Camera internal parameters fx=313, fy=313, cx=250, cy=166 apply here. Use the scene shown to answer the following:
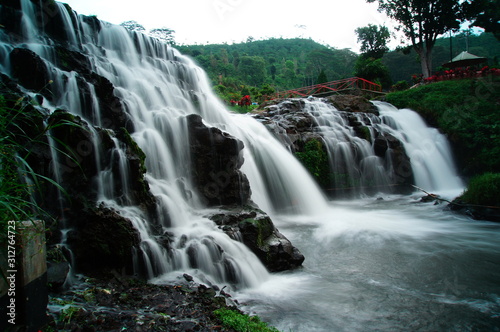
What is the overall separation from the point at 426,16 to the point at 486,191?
69.9ft

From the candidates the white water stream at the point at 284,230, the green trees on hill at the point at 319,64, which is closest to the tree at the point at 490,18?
the green trees on hill at the point at 319,64

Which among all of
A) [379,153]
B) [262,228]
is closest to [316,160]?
[379,153]

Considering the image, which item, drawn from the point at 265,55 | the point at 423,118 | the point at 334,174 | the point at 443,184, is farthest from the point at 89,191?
the point at 265,55

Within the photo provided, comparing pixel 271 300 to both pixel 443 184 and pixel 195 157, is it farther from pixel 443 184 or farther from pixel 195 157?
pixel 443 184

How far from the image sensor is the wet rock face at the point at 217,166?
7.95 metres

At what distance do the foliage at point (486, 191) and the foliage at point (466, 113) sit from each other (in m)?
5.92

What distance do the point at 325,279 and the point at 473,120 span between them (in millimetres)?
15390

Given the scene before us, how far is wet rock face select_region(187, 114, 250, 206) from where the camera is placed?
795 cm

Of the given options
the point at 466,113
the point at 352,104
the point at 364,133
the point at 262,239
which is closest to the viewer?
the point at 262,239

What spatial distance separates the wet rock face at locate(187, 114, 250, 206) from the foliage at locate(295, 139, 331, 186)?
5.26m

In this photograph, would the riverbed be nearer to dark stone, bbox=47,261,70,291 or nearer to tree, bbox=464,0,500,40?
dark stone, bbox=47,261,70,291

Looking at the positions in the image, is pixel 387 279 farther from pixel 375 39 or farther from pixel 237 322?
pixel 375 39

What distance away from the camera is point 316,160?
511 inches

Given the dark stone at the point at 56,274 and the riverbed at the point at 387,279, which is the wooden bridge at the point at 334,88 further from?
the dark stone at the point at 56,274
